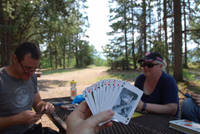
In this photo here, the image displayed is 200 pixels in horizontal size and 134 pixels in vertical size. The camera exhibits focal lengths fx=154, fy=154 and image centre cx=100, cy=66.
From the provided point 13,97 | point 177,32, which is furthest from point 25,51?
point 177,32

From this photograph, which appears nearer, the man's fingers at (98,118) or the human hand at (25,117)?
the man's fingers at (98,118)

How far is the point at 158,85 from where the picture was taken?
7.39 feet

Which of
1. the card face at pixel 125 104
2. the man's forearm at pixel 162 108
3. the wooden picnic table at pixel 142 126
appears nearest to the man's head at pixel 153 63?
the man's forearm at pixel 162 108

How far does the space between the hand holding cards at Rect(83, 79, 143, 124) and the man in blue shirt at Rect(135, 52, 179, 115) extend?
3.44 ft

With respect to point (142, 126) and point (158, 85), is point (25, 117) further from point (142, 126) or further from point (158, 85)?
point (158, 85)

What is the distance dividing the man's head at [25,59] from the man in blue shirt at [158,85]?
4.92 feet

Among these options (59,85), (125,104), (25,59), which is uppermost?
(25,59)

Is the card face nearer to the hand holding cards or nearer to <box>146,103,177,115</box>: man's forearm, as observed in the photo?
the hand holding cards

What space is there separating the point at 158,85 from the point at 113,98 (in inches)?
59.3

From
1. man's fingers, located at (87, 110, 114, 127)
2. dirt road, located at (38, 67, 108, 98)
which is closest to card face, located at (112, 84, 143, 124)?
man's fingers, located at (87, 110, 114, 127)

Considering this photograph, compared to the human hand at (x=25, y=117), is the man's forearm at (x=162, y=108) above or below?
below

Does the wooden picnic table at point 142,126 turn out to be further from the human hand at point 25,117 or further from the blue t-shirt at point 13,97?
the blue t-shirt at point 13,97

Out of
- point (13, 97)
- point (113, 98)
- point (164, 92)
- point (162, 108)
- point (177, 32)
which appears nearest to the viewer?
point (113, 98)

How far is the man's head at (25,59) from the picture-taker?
182cm
